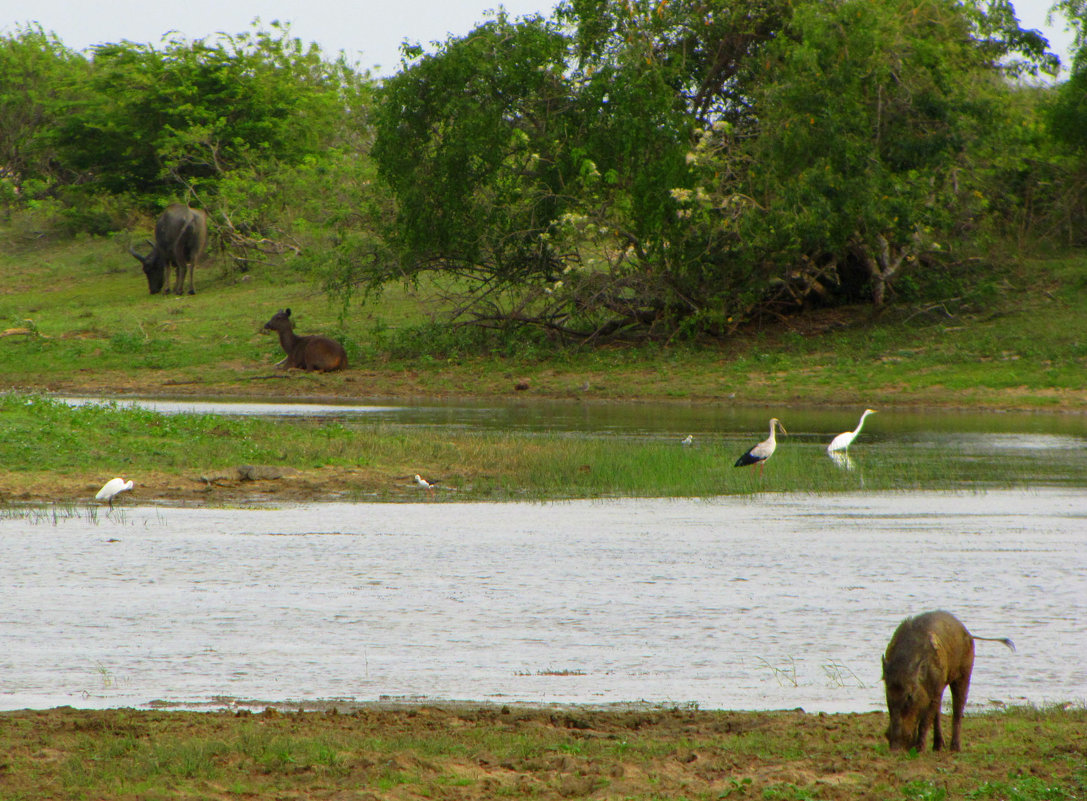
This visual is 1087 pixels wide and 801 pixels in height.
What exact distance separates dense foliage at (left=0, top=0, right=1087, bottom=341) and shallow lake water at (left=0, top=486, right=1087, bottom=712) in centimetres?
1515

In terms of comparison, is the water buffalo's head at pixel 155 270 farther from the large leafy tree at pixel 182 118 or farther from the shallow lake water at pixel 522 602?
the shallow lake water at pixel 522 602

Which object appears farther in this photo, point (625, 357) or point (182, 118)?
point (182, 118)

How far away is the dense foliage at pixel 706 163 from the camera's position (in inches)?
1083

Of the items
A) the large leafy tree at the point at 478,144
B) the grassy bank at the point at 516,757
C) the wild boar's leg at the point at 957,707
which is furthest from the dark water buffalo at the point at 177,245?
the wild boar's leg at the point at 957,707

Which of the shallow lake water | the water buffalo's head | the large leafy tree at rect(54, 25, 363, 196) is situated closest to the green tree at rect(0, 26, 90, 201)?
the large leafy tree at rect(54, 25, 363, 196)

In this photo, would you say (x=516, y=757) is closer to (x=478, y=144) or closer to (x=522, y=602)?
(x=522, y=602)

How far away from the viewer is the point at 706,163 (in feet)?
93.4

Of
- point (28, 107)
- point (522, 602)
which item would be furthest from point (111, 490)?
point (28, 107)

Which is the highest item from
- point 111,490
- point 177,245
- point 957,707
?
point 177,245

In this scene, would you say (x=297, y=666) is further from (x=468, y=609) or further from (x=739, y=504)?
(x=739, y=504)

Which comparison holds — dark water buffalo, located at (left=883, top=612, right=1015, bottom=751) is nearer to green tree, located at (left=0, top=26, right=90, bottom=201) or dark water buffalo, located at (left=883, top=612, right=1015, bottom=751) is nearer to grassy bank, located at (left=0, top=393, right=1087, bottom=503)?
→ grassy bank, located at (left=0, top=393, right=1087, bottom=503)

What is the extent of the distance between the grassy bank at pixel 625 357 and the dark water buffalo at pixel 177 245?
255cm

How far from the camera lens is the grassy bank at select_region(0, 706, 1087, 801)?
514 cm

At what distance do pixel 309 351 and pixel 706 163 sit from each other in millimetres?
9028
